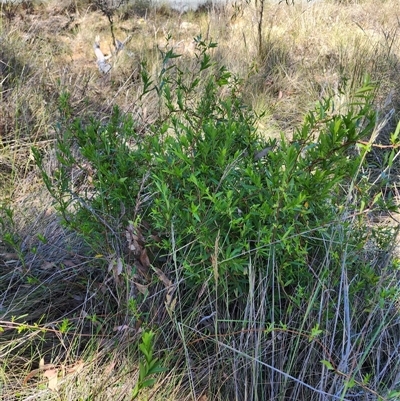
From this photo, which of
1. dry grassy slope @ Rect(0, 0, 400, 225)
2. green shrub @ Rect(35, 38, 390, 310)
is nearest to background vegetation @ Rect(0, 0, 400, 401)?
green shrub @ Rect(35, 38, 390, 310)

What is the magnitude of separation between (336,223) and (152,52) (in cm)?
304

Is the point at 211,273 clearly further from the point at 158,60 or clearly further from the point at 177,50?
the point at 177,50

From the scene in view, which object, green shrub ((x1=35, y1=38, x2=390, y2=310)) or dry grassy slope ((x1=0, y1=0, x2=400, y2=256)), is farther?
dry grassy slope ((x1=0, y1=0, x2=400, y2=256))

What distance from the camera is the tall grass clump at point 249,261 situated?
131 centimetres

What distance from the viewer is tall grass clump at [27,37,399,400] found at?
1.31 m

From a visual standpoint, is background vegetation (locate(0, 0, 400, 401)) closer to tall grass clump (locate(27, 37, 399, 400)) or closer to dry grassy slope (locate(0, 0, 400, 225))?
tall grass clump (locate(27, 37, 399, 400))

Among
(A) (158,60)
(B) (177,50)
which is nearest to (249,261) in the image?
(A) (158,60)

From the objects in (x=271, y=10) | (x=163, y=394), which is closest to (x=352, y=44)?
(x=271, y=10)

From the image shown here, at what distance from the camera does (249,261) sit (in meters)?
1.36

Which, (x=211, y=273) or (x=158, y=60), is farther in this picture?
(x=158, y=60)

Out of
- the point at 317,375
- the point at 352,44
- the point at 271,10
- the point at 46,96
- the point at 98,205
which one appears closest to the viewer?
the point at 317,375

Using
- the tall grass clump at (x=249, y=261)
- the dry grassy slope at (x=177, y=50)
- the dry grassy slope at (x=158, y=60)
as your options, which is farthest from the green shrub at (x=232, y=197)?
the dry grassy slope at (x=158, y=60)

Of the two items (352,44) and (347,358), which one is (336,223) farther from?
(352,44)

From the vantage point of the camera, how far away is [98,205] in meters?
1.60
